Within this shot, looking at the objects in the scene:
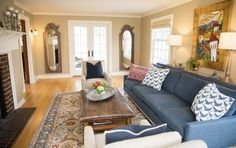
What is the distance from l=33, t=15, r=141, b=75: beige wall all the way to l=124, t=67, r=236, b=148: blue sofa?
305 cm

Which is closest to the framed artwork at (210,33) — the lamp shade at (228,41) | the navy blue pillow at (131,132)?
the lamp shade at (228,41)

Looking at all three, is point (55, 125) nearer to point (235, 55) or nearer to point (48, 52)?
point (235, 55)

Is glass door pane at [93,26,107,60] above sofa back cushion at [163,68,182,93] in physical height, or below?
above

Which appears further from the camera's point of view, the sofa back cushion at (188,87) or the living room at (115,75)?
the sofa back cushion at (188,87)

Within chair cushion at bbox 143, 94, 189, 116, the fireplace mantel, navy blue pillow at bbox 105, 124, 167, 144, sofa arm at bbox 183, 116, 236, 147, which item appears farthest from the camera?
the fireplace mantel

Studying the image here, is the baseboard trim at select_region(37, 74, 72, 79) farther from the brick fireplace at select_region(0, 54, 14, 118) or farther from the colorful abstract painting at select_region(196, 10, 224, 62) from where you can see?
the colorful abstract painting at select_region(196, 10, 224, 62)

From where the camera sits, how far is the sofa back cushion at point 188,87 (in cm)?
267

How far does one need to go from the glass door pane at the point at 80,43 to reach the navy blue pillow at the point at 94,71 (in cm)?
220

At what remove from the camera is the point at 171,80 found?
3.38m

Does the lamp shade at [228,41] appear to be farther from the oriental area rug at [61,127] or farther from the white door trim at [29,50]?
the white door trim at [29,50]

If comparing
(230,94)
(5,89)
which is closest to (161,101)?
(230,94)

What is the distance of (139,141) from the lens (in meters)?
1.10

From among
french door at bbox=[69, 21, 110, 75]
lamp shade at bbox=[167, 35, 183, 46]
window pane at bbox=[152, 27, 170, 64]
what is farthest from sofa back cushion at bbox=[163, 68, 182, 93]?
french door at bbox=[69, 21, 110, 75]

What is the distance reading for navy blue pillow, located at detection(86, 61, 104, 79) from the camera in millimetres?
4586
